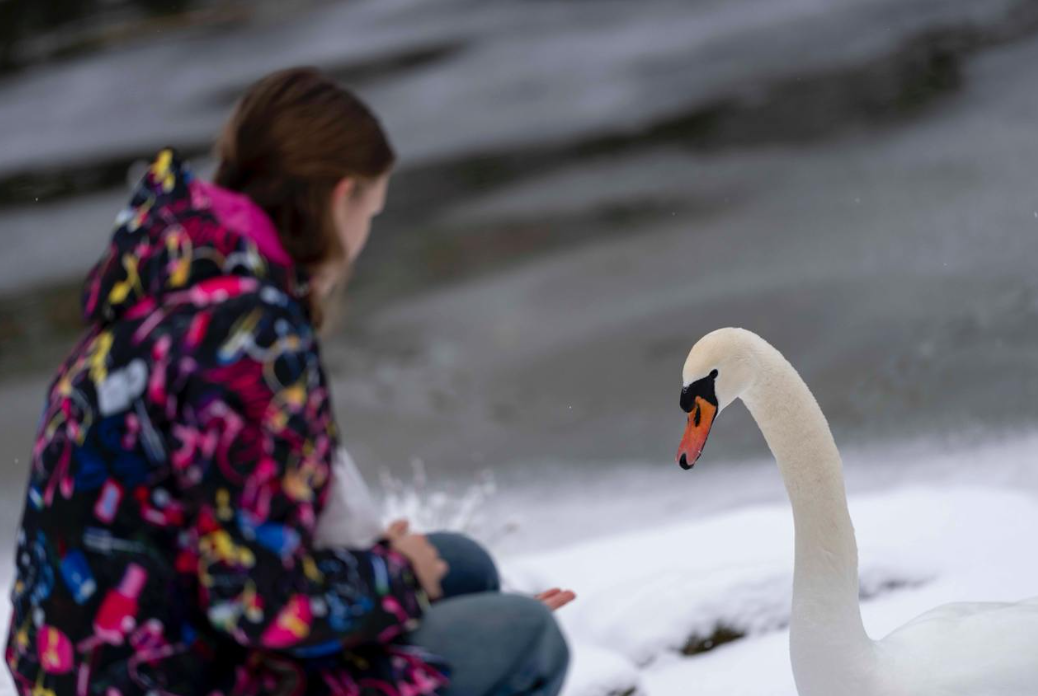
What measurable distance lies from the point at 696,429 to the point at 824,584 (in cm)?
25

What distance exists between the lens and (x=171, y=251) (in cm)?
95

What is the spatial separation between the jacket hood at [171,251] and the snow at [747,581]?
0.97m

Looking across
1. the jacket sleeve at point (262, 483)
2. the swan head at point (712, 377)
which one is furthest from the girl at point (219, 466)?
the swan head at point (712, 377)

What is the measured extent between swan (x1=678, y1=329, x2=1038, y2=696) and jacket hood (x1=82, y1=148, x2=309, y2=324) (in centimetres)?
62

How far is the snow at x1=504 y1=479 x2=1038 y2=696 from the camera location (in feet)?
5.93

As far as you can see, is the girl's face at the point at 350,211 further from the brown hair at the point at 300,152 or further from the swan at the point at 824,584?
the swan at the point at 824,584

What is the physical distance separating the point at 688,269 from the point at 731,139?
1643 mm

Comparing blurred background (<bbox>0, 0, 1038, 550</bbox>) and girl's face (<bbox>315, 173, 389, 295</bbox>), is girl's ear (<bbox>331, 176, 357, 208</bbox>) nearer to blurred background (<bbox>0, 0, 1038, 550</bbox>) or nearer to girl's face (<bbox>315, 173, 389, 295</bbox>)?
girl's face (<bbox>315, 173, 389, 295</bbox>)

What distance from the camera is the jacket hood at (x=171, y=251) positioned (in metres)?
0.95

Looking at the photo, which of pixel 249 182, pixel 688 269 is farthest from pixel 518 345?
pixel 249 182

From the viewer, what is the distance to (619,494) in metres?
3.05

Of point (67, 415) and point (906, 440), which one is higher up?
point (67, 415)

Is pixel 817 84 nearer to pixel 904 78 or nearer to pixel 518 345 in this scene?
pixel 904 78

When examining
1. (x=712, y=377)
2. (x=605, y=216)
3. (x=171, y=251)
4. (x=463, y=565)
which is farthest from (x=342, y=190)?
(x=605, y=216)
